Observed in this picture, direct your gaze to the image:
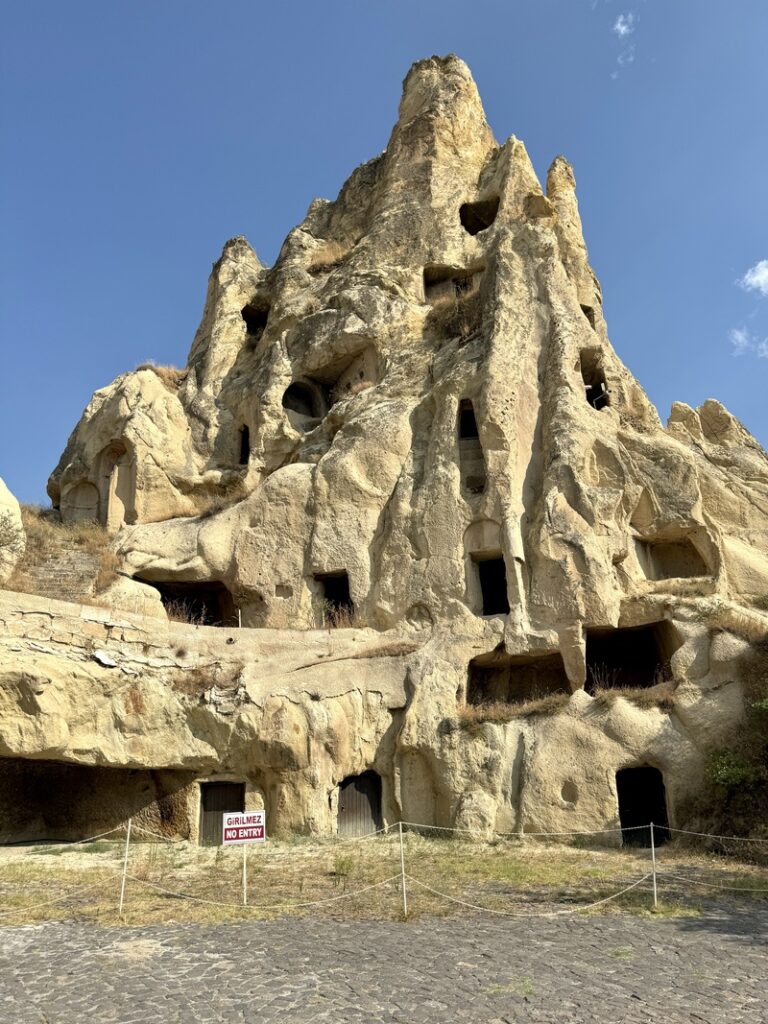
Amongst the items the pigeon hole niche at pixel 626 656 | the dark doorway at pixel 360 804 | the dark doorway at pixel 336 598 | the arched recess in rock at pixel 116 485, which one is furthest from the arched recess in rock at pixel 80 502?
the pigeon hole niche at pixel 626 656

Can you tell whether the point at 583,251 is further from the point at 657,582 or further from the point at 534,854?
the point at 534,854

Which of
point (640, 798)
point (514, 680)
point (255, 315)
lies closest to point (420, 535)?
point (514, 680)

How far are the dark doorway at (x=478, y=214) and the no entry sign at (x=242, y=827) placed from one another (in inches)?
857

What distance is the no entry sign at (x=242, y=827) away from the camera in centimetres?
937

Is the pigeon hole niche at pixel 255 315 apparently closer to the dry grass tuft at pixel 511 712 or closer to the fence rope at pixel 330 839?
the dry grass tuft at pixel 511 712

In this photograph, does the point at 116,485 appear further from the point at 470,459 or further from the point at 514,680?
the point at 514,680

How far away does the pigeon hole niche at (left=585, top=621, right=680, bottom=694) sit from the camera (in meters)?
17.5

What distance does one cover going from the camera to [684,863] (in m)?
11.8

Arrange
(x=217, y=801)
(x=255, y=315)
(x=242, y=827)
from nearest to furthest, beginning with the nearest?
(x=242, y=827) → (x=217, y=801) → (x=255, y=315)

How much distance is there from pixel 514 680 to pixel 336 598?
464 centimetres

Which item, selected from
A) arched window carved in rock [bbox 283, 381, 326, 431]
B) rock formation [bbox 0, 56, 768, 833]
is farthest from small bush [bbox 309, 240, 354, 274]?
arched window carved in rock [bbox 283, 381, 326, 431]

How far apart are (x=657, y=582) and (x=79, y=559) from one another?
1354 centimetres

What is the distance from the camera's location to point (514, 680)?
17.8 metres

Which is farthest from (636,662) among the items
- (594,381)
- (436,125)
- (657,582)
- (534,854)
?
(436,125)
